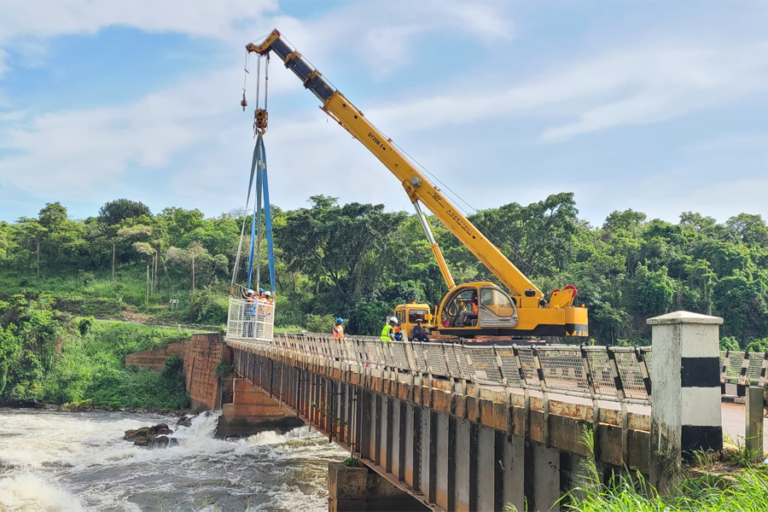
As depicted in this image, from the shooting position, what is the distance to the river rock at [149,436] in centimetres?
3338

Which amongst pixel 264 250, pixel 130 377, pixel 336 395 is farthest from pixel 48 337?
pixel 336 395

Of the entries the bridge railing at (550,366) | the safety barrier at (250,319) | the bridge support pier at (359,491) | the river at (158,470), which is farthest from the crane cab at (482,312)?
the safety barrier at (250,319)

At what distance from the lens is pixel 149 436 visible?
34000 millimetres

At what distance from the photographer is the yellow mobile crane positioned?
21.6m

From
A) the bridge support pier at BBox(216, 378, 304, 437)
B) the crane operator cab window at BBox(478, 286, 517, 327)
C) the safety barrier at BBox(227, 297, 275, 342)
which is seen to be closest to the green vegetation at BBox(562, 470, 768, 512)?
the crane operator cab window at BBox(478, 286, 517, 327)

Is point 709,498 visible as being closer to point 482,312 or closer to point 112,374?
point 482,312

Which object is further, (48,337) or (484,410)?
(48,337)

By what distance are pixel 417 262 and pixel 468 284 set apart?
2001 inches

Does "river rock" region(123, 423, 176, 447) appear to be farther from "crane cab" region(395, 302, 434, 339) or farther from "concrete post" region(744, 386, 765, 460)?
"concrete post" region(744, 386, 765, 460)

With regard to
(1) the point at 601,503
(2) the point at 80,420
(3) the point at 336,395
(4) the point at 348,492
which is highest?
(1) the point at 601,503

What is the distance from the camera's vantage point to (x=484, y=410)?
34.1 feet

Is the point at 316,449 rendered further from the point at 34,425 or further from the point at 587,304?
the point at 587,304

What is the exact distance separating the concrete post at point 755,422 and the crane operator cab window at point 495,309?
47.8 feet

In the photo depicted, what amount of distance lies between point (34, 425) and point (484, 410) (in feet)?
122
